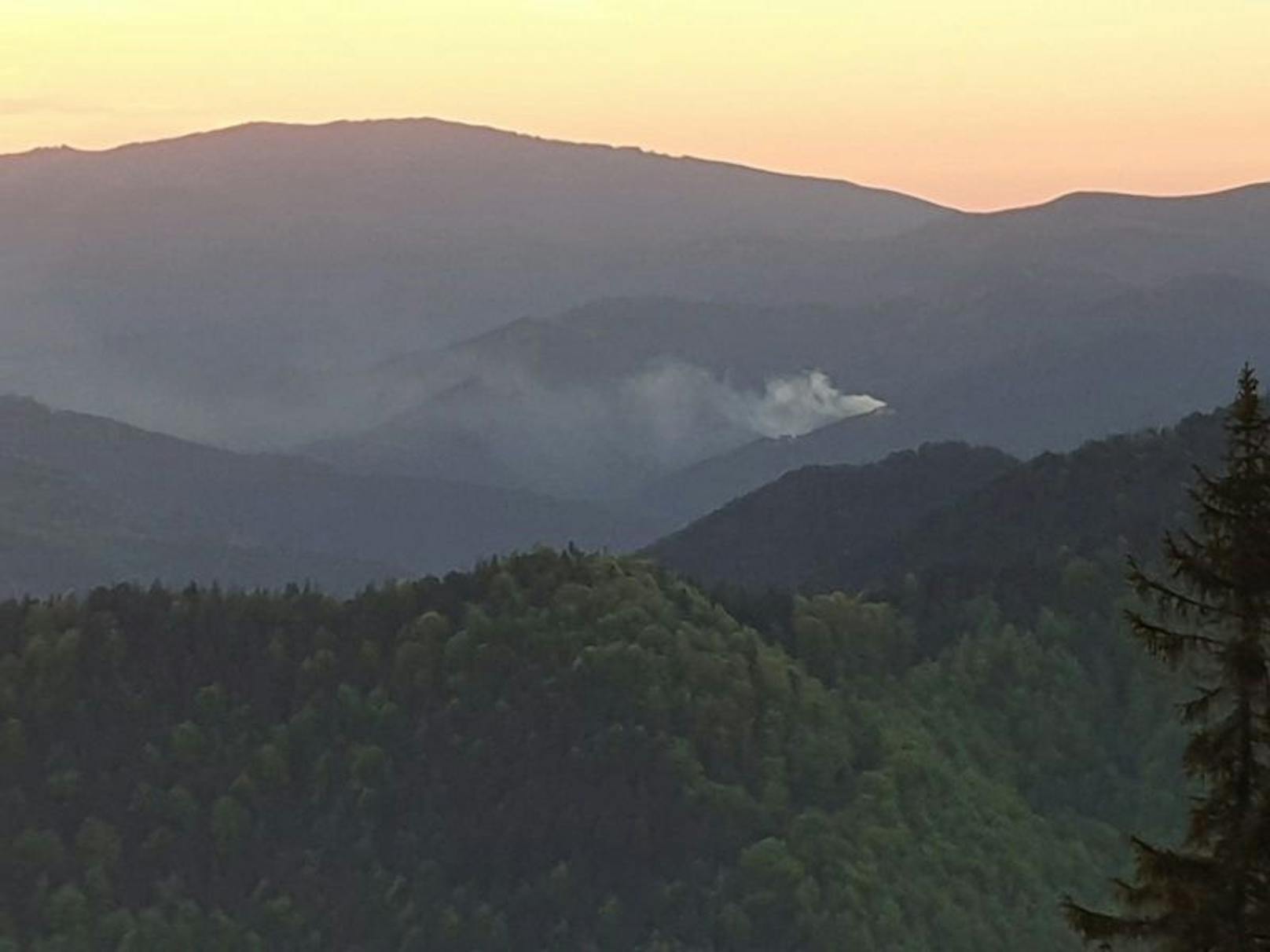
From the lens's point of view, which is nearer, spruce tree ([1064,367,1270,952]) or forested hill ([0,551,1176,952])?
spruce tree ([1064,367,1270,952])

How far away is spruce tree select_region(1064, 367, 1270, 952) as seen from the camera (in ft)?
102

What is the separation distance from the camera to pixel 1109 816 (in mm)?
187625

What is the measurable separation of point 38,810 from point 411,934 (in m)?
28.4

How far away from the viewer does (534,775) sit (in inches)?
7032

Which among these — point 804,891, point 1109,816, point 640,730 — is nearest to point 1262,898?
point 804,891

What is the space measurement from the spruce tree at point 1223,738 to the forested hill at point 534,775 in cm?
13240

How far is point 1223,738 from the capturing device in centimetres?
3130

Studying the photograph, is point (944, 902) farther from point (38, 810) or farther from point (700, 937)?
point (38, 810)

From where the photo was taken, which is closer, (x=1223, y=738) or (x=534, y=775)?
(x=1223, y=738)

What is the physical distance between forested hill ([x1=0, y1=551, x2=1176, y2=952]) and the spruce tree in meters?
132

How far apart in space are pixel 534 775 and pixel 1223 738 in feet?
490

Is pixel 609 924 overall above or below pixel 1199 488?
below

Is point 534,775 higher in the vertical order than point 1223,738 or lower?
lower

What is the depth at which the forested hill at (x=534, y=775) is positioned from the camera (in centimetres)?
16612
